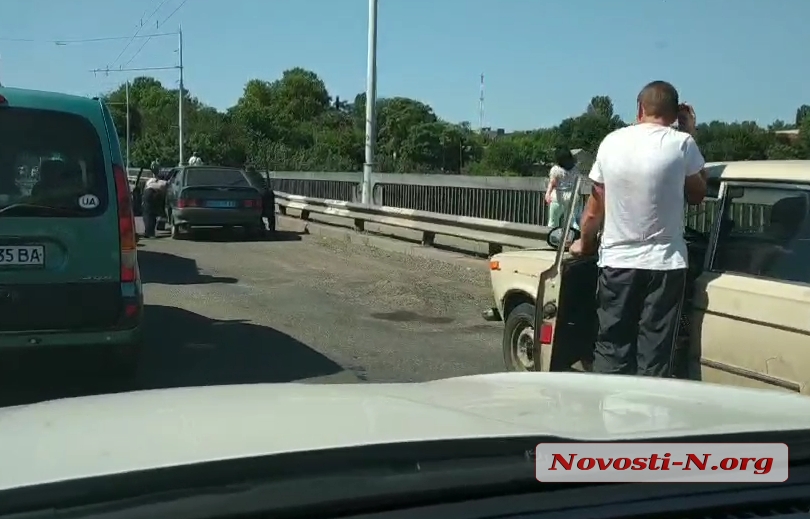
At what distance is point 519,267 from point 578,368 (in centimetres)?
76

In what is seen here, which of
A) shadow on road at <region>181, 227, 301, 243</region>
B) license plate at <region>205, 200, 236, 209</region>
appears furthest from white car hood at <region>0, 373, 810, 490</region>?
shadow on road at <region>181, 227, 301, 243</region>

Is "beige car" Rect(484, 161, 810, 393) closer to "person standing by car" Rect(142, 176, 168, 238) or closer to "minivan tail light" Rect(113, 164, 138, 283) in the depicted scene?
"minivan tail light" Rect(113, 164, 138, 283)

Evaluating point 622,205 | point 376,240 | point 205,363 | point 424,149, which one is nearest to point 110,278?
point 205,363

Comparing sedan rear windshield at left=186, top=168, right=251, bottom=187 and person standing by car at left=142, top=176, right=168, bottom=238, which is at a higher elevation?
sedan rear windshield at left=186, top=168, right=251, bottom=187

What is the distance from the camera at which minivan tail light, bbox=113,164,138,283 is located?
5.66 m

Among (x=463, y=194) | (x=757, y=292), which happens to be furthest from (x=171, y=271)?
(x=757, y=292)

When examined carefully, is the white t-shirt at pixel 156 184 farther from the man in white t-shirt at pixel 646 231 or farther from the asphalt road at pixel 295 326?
the man in white t-shirt at pixel 646 231

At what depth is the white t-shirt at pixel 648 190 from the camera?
4.59 meters

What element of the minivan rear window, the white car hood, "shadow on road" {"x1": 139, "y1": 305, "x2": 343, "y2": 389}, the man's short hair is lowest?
"shadow on road" {"x1": 139, "y1": 305, "x2": 343, "y2": 389}

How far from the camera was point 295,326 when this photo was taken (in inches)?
340

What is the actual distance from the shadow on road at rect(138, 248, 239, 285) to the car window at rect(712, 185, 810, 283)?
7779 millimetres

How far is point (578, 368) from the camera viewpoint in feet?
18.6

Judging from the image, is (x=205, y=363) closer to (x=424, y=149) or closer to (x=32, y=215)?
(x=32, y=215)

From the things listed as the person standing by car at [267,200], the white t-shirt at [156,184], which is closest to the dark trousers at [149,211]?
the white t-shirt at [156,184]
